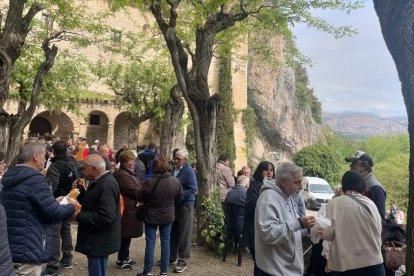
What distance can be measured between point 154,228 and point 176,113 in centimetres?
578

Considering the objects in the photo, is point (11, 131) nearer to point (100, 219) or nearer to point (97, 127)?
point (100, 219)

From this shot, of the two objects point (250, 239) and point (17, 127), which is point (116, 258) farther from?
point (17, 127)

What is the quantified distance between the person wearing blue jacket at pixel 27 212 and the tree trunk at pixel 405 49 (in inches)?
123

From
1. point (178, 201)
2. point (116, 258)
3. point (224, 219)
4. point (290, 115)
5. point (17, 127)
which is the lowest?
point (116, 258)

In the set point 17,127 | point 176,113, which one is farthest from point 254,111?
point 17,127

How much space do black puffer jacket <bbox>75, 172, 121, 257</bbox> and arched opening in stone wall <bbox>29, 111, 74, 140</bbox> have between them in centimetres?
2605

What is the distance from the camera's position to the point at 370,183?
5.29m

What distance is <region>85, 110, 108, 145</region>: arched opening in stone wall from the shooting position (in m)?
30.8

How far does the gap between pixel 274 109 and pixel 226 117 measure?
9.85 metres

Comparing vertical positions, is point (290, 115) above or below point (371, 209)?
above

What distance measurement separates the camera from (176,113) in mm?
11328

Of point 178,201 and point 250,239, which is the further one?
point 178,201

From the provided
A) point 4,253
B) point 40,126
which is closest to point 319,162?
point 40,126

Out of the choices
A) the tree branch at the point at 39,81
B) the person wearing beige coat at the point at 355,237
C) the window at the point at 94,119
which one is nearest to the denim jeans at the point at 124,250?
the person wearing beige coat at the point at 355,237
